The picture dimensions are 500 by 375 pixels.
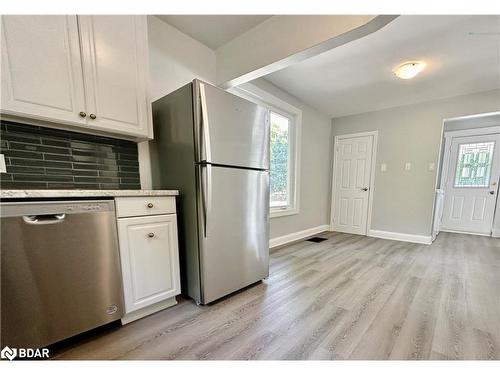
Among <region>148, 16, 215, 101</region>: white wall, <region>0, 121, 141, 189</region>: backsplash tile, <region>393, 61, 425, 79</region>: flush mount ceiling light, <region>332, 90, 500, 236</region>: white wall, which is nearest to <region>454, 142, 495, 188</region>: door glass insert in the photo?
<region>332, 90, 500, 236</region>: white wall

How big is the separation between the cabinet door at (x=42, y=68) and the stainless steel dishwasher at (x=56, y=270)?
0.56 metres

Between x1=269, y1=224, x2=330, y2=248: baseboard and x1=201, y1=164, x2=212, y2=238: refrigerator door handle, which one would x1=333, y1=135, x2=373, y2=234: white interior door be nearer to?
x1=269, y1=224, x2=330, y2=248: baseboard

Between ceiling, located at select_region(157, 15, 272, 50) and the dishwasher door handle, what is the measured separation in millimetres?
1736

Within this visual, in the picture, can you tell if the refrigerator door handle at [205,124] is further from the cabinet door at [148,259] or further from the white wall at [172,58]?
the white wall at [172,58]

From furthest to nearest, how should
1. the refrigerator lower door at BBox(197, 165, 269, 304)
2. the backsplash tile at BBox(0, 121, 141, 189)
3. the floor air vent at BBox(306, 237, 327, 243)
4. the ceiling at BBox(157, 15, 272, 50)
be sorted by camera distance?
the floor air vent at BBox(306, 237, 327, 243), the ceiling at BBox(157, 15, 272, 50), the refrigerator lower door at BBox(197, 165, 269, 304), the backsplash tile at BBox(0, 121, 141, 189)

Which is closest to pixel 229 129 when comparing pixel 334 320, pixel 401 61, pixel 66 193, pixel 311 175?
pixel 66 193

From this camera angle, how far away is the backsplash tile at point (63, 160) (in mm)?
1268

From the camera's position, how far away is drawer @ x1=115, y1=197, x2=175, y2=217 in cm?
128

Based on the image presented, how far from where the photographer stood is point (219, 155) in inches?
61.4

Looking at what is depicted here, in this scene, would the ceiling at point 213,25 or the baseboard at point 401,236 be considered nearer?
the ceiling at point 213,25

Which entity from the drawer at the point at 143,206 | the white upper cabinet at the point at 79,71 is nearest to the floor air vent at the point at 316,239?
the drawer at the point at 143,206

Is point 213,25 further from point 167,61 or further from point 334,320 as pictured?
point 334,320

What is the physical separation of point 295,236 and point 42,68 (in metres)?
3.38

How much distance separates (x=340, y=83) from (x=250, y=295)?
283cm
